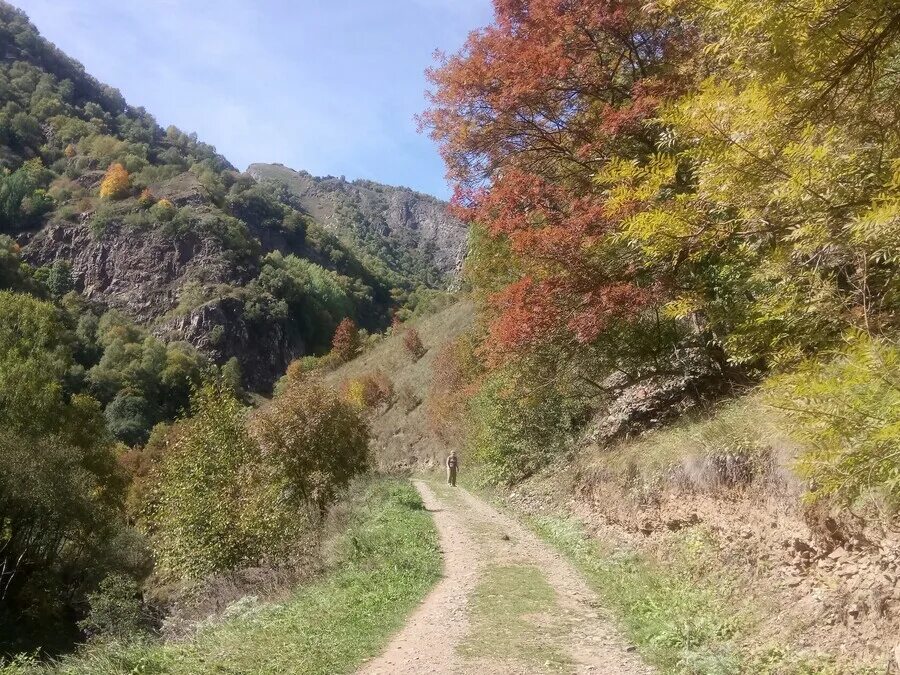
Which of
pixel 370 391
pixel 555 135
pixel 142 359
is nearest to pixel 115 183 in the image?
pixel 142 359

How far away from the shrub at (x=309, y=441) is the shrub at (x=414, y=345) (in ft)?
123

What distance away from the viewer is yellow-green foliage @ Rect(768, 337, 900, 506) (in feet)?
11.8

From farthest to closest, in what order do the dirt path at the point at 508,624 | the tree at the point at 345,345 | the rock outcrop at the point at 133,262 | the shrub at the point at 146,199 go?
the shrub at the point at 146,199 < the rock outcrop at the point at 133,262 < the tree at the point at 345,345 < the dirt path at the point at 508,624

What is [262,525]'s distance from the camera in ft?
48.8

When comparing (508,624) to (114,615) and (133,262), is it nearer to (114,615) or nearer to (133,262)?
(114,615)

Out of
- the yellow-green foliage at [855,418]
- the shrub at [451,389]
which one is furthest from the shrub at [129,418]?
the yellow-green foliage at [855,418]

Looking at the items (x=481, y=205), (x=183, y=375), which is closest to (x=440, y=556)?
(x=481, y=205)

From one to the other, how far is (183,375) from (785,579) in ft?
304

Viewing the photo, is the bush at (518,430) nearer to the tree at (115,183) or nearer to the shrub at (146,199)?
the shrub at (146,199)

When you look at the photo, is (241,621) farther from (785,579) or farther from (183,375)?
(183,375)

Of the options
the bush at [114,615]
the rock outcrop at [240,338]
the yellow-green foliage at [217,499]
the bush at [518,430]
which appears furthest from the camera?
the rock outcrop at [240,338]

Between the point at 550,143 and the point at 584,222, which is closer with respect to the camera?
the point at 584,222

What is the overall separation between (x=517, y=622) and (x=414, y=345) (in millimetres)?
53060

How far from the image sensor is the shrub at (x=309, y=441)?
19375 mm
